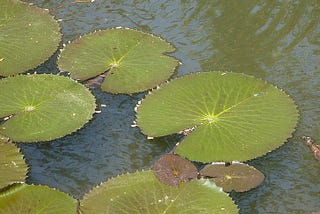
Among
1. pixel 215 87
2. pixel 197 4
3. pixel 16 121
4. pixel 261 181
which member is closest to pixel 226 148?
pixel 261 181

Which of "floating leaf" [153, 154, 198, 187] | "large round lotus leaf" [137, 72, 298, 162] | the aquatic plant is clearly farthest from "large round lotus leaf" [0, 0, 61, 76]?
"floating leaf" [153, 154, 198, 187]

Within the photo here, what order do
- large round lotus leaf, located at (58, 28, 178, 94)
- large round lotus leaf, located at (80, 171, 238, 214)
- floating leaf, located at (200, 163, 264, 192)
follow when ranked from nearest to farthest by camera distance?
large round lotus leaf, located at (80, 171, 238, 214), floating leaf, located at (200, 163, 264, 192), large round lotus leaf, located at (58, 28, 178, 94)

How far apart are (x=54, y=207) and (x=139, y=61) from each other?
40.3 inches

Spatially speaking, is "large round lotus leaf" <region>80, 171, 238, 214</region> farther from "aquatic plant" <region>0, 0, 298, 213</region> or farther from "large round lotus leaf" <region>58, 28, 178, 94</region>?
"large round lotus leaf" <region>58, 28, 178, 94</region>

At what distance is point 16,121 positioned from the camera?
2736 millimetres

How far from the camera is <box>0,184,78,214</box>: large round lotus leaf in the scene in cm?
230

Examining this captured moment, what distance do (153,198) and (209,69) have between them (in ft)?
3.12

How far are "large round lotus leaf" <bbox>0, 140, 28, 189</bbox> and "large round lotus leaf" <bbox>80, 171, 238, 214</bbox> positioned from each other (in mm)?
324

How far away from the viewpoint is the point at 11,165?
251 cm

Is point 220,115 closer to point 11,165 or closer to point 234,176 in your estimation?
point 234,176

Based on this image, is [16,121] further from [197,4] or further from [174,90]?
[197,4]

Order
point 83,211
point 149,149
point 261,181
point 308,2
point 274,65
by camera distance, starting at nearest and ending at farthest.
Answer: point 83,211 → point 261,181 → point 149,149 → point 274,65 → point 308,2

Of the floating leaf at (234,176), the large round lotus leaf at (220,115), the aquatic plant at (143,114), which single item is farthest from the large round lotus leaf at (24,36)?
the floating leaf at (234,176)

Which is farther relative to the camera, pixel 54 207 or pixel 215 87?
pixel 215 87
